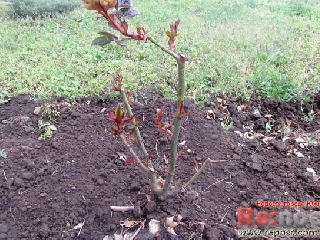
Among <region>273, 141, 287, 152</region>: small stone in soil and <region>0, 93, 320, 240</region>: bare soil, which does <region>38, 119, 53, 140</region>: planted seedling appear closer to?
<region>0, 93, 320, 240</region>: bare soil

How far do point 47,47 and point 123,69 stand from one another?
54.9 inches

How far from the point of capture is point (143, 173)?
8.40ft

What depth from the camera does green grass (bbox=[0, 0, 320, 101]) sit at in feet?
12.7

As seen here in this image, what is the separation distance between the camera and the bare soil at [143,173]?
88.0 inches

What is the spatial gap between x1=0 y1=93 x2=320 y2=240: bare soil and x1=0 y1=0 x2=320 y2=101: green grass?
359 mm

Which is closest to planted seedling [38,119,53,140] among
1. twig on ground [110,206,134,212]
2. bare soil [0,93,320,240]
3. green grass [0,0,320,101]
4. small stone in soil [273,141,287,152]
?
bare soil [0,93,320,240]

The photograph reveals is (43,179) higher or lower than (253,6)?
lower

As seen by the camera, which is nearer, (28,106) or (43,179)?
(43,179)

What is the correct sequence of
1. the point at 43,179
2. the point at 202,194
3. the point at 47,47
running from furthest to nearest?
the point at 47,47 < the point at 43,179 < the point at 202,194

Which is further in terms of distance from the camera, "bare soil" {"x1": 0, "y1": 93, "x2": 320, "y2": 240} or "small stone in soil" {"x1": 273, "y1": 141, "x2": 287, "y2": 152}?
"small stone in soil" {"x1": 273, "y1": 141, "x2": 287, "y2": 152}

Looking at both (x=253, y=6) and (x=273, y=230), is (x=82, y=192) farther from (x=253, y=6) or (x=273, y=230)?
(x=253, y=6)

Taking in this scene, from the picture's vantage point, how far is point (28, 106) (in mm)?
3609

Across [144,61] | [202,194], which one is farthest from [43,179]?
[144,61]

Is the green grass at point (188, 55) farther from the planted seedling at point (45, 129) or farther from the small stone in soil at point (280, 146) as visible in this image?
the small stone in soil at point (280, 146)
